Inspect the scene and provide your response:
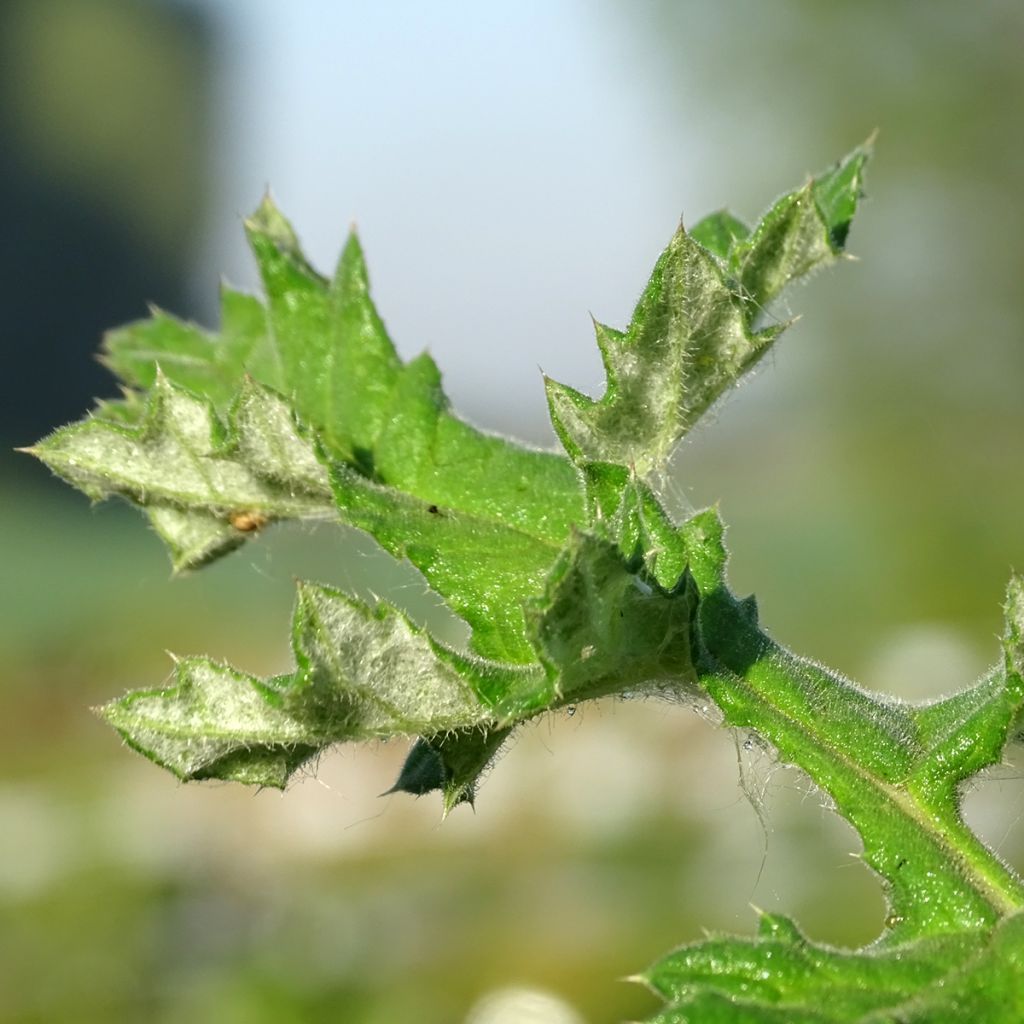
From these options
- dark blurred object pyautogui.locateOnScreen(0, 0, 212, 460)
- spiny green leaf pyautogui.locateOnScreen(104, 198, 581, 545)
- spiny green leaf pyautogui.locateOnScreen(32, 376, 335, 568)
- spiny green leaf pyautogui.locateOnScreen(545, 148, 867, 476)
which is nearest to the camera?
spiny green leaf pyautogui.locateOnScreen(545, 148, 867, 476)

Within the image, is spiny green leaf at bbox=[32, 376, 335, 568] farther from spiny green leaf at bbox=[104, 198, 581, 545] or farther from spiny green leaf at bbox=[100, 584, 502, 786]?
spiny green leaf at bbox=[100, 584, 502, 786]

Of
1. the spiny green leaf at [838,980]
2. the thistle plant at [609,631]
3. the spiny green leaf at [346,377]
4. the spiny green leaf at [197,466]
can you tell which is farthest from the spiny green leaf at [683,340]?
the spiny green leaf at [838,980]

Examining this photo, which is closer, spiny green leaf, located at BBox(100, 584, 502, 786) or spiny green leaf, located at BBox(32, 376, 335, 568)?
spiny green leaf, located at BBox(100, 584, 502, 786)

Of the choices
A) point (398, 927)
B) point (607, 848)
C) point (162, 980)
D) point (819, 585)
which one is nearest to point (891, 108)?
point (819, 585)

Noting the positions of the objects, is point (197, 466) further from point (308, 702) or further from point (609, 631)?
point (609, 631)

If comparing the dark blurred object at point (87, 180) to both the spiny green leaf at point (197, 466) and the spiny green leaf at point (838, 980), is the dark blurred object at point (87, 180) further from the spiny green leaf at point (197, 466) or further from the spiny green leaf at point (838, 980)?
the spiny green leaf at point (838, 980)

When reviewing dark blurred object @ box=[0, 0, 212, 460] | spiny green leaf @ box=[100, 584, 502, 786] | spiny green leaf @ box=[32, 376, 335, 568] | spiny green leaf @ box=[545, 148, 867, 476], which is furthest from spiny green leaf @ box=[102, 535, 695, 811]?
dark blurred object @ box=[0, 0, 212, 460]

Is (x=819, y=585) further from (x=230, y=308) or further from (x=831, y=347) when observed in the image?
(x=230, y=308)
